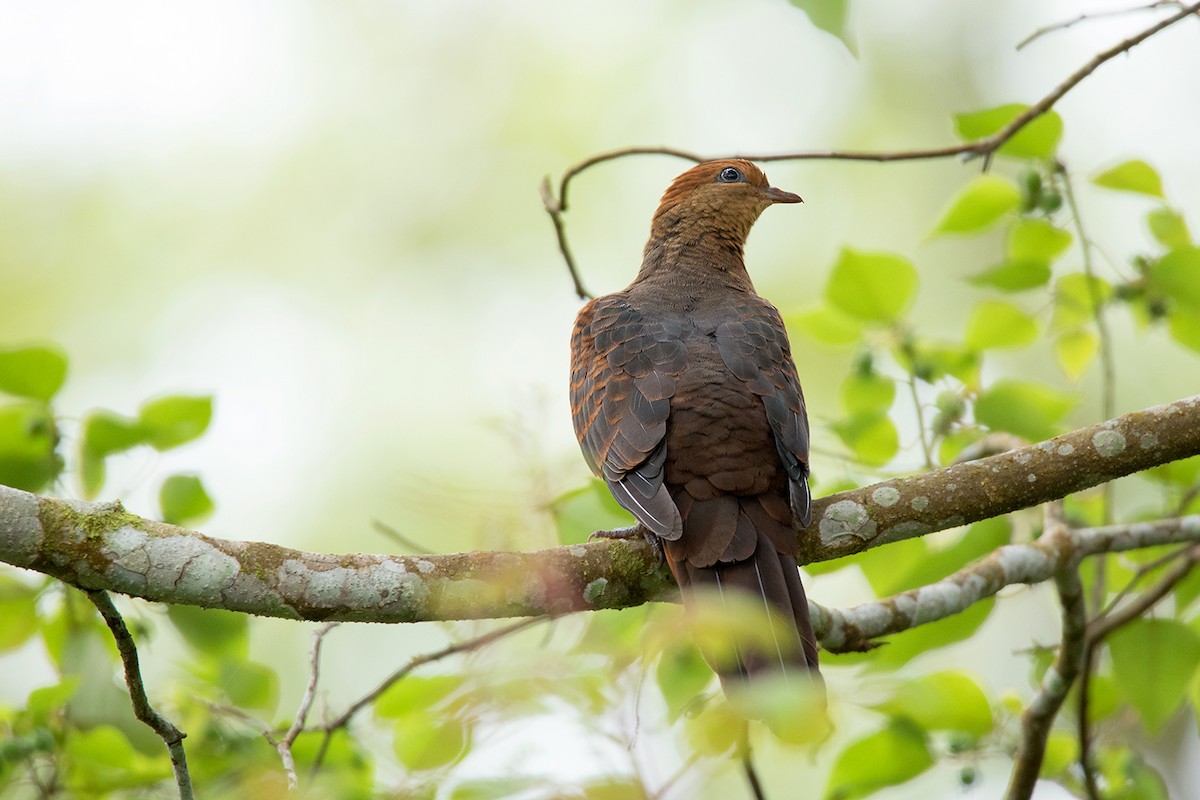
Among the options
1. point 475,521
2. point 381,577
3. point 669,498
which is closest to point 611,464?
point 669,498

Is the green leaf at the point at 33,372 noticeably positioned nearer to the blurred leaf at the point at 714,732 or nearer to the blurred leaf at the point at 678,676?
the blurred leaf at the point at 678,676

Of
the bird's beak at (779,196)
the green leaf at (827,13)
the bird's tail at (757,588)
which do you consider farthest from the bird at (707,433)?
the green leaf at (827,13)

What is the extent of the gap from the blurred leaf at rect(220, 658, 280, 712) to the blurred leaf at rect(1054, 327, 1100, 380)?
3.04 meters

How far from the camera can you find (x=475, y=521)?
2076 millimetres

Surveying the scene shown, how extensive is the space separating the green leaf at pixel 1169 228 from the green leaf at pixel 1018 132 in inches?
16.6

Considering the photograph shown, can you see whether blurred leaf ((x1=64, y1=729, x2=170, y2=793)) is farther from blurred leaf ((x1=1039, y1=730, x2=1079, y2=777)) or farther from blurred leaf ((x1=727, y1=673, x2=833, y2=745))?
blurred leaf ((x1=1039, y1=730, x2=1079, y2=777))

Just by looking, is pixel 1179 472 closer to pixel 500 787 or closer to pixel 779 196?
pixel 779 196

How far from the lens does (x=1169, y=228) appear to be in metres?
3.89

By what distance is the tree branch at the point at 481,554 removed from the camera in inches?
99.2

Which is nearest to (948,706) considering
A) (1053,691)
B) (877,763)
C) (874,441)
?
(877,763)

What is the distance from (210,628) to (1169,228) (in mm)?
3353

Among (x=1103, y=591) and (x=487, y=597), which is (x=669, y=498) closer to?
(x=487, y=597)

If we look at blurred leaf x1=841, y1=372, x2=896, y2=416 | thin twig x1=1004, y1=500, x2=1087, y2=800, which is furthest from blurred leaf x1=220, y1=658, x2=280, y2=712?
thin twig x1=1004, y1=500, x2=1087, y2=800

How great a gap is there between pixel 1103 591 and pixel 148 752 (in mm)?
3225
